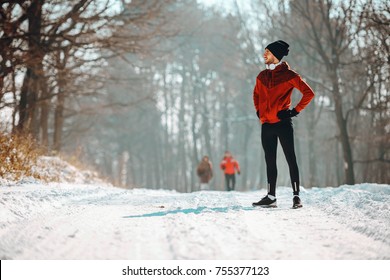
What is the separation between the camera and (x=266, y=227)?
413 centimetres

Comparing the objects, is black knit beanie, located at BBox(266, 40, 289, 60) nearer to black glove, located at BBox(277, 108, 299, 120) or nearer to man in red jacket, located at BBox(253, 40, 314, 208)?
man in red jacket, located at BBox(253, 40, 314, 208)

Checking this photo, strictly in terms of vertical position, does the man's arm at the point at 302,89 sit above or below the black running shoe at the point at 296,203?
above

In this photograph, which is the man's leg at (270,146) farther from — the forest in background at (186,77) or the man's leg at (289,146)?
the forest in background at (186,77)

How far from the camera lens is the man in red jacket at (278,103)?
5848 mm

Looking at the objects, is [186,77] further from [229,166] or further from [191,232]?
[191,232]

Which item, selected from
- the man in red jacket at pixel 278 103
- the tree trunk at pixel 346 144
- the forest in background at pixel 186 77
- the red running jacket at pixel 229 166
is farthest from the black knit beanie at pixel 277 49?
the red running jacket at pixel 229 166

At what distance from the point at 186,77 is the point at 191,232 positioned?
37.5 metres

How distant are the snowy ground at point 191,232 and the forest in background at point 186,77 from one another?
6.07 metres

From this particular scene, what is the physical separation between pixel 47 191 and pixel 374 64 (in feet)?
37.1

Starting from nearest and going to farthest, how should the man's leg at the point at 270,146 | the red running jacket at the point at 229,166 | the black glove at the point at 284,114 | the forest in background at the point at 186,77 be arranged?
the black glove at the point at 284,114 → the man's leg at the point at 270,146 → the forest in background at the point at 186,77 → the red running jacket at the point at 229,166

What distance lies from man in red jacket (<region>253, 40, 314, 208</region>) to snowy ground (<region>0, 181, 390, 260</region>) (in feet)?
2.11

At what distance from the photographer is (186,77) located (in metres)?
40.8
